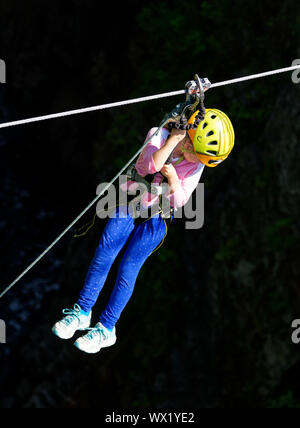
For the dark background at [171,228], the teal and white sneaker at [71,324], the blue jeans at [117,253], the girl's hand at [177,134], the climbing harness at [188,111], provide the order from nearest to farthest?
the climbing harness at [188,111] → the girl's hand at [177,134] → the teal and white sneaker at [71,324] → the blue jeans at [117,253] → the dark background at [171,228]

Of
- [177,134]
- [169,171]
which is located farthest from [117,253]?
[177,134]

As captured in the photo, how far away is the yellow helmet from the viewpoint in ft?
15.8

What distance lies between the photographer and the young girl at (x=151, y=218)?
484cm

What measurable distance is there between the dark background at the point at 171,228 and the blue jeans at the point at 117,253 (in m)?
3.37

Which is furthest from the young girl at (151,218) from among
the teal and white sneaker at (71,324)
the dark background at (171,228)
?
the dark background at (171,228)

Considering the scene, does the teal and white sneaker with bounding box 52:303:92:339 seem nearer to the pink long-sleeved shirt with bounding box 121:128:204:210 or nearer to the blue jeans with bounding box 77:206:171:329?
the blue jeans with bounding box 77:206:171:329

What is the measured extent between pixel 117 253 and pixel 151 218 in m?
0.39

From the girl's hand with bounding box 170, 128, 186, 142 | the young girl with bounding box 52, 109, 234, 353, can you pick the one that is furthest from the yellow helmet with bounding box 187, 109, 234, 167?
the girl's hand with bounding box 170, 128, 186, 142

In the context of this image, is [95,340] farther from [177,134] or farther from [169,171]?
[177,134]

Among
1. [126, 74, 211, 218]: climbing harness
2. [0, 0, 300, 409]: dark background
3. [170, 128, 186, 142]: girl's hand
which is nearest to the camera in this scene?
[126, 74, 211, 218]: climbing harness

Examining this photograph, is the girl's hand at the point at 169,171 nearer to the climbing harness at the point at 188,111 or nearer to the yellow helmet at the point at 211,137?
the climbing harness at the point at 188,111

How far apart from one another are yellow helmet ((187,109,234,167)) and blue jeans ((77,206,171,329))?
723mm

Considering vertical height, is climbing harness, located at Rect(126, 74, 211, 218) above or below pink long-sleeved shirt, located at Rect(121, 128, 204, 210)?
above

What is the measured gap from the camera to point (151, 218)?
5344mm
